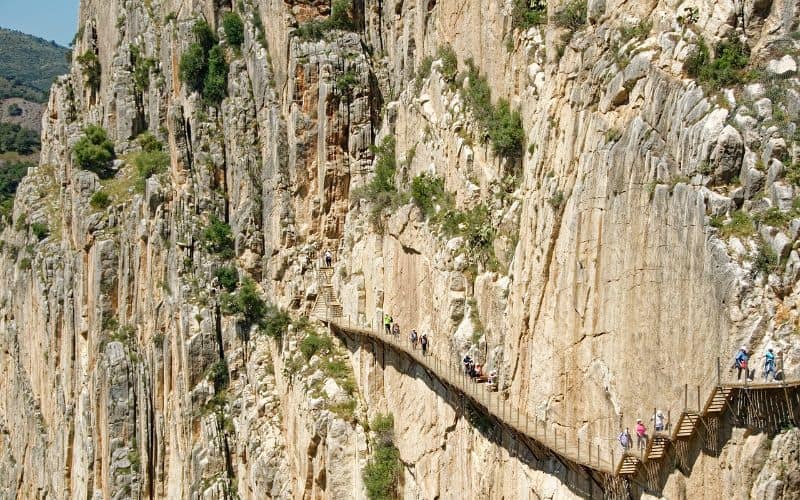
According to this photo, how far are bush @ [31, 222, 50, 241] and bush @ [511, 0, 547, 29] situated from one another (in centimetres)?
4516

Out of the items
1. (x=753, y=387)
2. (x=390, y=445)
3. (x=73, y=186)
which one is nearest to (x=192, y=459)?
(x=390, y=445)

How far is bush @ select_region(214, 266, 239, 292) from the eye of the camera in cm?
4716

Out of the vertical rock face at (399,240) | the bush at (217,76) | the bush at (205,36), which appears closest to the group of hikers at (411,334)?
the vertical rock face at (399,240)

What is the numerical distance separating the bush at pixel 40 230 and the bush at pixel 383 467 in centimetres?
3805

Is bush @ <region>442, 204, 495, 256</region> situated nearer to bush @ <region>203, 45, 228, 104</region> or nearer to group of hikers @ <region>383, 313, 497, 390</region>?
group of hikers @ <region>383, 313, 497, 390</region>

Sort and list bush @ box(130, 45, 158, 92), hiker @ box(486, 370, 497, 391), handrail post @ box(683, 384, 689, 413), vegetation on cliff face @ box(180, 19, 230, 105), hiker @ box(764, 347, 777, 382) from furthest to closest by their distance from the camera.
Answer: bush @ box(130, 45, 158, 92)
vegetation on cliff face @ box(180, 19, 230, 105)
hiker @ box(486, 370, 497, 391)
handrail post @ box(683, 384, 689, 413)
hiker @ box(764, 347, 777, 382)

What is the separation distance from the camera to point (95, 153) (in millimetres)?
58344

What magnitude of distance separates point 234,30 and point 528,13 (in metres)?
23.9

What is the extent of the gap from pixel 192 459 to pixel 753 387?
32.8 meters

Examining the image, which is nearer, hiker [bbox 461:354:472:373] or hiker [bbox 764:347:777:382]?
hiker [bbox 764:347:777:382]

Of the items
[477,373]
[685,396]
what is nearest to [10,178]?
[477,373]

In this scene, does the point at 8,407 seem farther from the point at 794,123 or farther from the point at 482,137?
the point at 794,123

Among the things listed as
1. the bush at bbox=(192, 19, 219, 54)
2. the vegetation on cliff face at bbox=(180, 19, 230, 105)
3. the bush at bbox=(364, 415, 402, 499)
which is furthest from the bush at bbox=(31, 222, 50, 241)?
the bush at bbox=(364, 415, 402, 499)

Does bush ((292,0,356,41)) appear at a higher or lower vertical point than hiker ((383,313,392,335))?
higher
